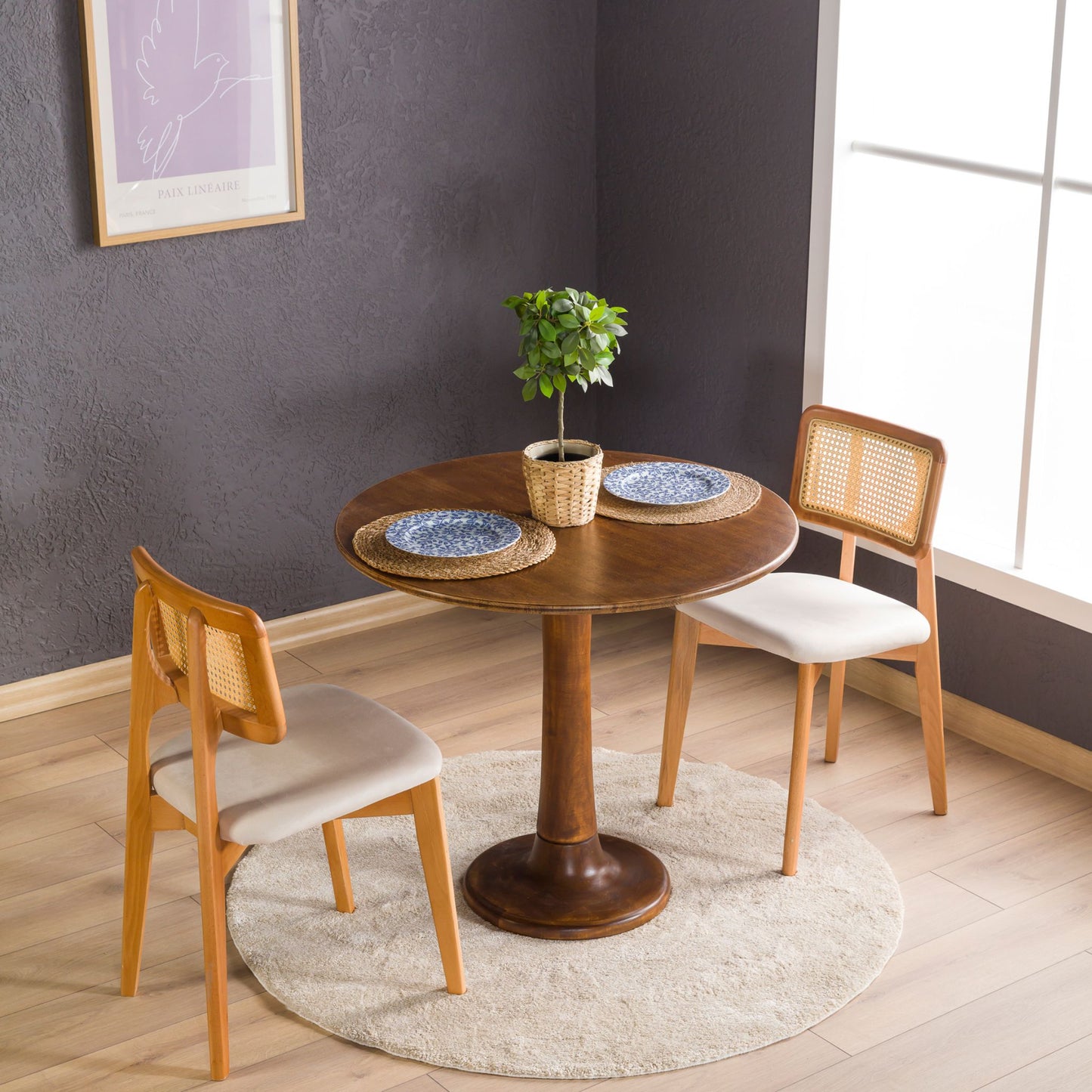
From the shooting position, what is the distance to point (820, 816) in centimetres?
301

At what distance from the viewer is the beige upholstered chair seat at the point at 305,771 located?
2217mm

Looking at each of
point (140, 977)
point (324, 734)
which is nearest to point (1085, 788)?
point (324, 734)

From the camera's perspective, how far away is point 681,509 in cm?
263

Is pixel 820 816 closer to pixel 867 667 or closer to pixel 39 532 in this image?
pixel 867 667

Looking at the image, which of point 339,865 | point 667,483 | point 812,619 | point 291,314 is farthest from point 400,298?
point 339,865

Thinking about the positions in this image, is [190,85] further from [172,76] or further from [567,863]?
[567,863]

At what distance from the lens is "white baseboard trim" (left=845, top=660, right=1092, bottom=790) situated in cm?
313

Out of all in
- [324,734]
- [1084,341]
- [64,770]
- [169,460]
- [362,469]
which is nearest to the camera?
[324,734]

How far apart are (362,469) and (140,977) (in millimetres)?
1578

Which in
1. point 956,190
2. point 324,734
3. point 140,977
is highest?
point 956,190

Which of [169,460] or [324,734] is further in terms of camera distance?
[169,460]

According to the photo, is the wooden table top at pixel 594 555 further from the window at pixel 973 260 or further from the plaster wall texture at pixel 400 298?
the plaster wall texture at pixel 400 298

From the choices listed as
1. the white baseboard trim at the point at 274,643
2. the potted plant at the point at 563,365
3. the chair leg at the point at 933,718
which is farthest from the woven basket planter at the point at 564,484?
the white baseboard trim at the point at 274,643

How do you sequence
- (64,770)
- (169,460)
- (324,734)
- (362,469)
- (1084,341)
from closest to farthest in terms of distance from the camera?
(324,734), (1084,341), (64,770), (169,460), (362,469)
